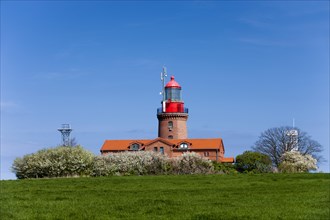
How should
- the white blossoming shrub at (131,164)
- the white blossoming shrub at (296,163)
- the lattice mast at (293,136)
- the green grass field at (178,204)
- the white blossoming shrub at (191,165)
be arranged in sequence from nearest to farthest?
the green grass field at (178,204) → the white blossoming shrub at (191,165) → the white blossoming shrub at (131,164) → the white blossoming shrub at (296,163) → the lattice mast at (293,136)

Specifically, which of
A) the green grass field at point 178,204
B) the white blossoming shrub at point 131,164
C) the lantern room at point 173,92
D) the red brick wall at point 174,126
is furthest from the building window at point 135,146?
the green grass field at point 178,204

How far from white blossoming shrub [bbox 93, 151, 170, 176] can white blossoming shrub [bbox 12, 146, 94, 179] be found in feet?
5.45

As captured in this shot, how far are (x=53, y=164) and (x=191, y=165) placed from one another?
1135 cm

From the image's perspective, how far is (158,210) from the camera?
51.0ft

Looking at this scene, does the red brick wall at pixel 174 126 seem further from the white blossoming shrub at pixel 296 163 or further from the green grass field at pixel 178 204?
the green grass field at pixel 178 204

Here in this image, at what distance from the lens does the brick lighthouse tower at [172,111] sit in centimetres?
7831

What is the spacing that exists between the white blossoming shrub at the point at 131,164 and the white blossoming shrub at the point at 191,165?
0.84 meters

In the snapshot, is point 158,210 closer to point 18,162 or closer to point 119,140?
point 18,162

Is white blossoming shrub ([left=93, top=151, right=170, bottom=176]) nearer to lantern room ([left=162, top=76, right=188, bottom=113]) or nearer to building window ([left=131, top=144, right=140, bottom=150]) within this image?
lantern room ([left=162, top=76, right=188, bottom=113])

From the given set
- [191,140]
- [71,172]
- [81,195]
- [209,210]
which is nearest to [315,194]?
[209,210]

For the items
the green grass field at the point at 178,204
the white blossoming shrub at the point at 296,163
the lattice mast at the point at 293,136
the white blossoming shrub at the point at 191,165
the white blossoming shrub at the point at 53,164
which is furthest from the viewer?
the lattice mast at the point at 293,136

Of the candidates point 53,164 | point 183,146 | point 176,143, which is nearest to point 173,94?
point 176,143

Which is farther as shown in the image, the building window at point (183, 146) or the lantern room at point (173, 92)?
the building window at point (183, 146)

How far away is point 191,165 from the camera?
1902 inches
